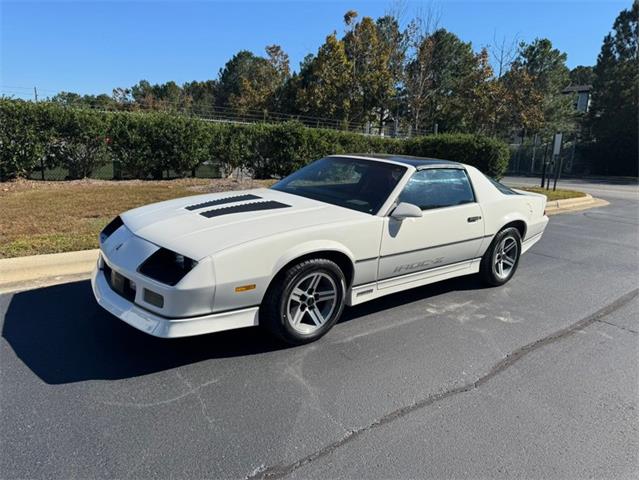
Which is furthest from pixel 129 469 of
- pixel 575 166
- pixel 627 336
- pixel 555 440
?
pixel 575 166

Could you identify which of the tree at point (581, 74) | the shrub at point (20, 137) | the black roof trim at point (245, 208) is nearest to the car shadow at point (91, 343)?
the black roof trim at point (245, 208)

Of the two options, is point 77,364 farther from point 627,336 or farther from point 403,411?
point 627,336

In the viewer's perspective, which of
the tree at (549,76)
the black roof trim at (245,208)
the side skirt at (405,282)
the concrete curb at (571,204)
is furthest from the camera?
the tree at (549,76)

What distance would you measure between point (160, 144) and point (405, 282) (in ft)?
32.7

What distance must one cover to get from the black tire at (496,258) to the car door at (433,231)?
0.25 meters

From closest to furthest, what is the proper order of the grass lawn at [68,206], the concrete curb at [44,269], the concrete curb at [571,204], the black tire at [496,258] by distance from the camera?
1. the concrete curb at [44,269]
2. the black tire at [496,258]
3. the grass lawn at [68,206]
4. the concrete curb at [571,204]

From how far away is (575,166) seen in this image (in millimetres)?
35875

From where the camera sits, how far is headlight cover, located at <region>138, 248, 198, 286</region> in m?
2.95

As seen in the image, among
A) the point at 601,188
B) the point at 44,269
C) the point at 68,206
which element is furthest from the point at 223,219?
the point at 601,188

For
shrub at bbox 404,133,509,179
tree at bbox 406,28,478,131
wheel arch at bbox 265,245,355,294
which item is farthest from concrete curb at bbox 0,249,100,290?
tree at bbox 406,28,478,131

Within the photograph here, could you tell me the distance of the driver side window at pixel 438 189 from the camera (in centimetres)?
425

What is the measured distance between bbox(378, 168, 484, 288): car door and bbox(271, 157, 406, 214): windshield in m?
0.20

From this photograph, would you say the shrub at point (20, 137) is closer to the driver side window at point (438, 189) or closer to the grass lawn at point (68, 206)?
the grass lawn at point (68, 206)

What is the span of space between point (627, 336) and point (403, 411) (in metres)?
2.54
